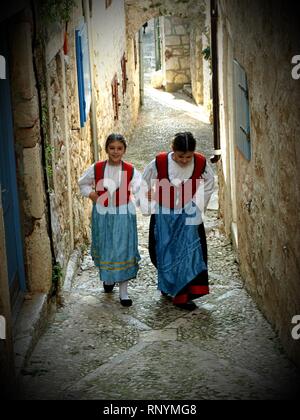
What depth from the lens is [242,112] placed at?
239 inches

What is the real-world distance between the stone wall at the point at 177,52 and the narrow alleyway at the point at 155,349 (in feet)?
45.9

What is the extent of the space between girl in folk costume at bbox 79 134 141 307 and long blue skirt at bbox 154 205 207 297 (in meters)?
0.25

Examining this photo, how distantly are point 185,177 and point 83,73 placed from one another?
2997 millimetres

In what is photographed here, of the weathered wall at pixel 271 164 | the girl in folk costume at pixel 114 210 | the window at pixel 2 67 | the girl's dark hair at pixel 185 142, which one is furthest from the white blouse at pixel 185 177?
the window at pixel 2 67

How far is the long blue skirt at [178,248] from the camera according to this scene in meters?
5.70

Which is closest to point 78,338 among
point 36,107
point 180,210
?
point 180,210

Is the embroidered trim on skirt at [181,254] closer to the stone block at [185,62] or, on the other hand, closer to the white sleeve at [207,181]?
the white sleeve at [207,181]

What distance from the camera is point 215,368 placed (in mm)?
4691

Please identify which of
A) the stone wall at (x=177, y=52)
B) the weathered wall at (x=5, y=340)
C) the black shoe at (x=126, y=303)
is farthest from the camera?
the stone wall at (x=177, y=52)

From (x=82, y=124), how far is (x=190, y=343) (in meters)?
3.43

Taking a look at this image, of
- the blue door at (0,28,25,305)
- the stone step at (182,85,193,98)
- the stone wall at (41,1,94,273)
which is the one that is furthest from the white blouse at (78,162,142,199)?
the stone step at (182,85,193,98)

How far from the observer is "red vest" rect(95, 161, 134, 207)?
18.9ft

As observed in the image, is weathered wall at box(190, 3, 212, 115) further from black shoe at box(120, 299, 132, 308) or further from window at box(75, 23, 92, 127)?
black shoe at box(120, 299, 132, 308)
